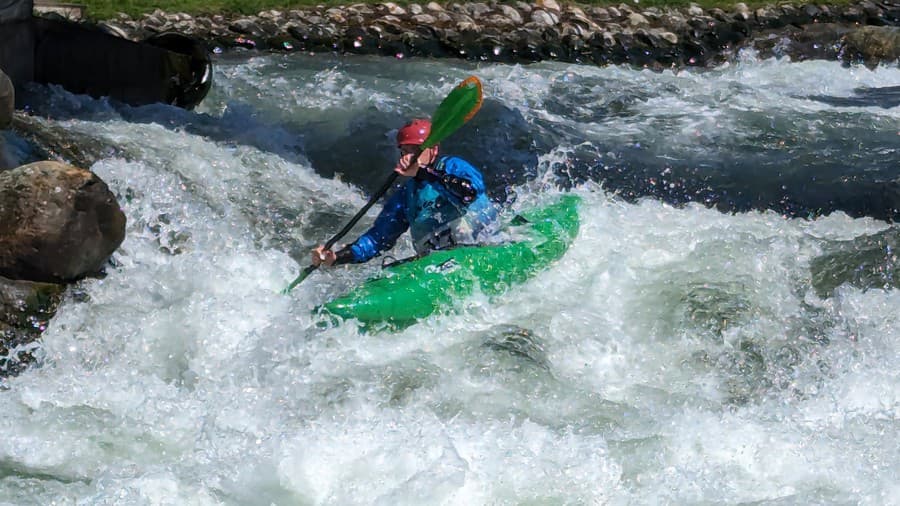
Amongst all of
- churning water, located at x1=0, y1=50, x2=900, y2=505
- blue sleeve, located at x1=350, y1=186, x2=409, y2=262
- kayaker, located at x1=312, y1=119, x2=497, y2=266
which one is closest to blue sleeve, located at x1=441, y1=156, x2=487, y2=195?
kayaker, located at x1=312, y1=119, x2=497, y2=266

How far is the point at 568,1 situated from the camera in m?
11.1

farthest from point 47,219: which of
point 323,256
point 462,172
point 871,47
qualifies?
point 871,47

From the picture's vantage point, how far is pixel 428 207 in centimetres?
543

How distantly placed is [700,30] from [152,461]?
805cm

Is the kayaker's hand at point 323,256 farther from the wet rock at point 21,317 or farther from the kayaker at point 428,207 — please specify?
the wet rock at point 21,317

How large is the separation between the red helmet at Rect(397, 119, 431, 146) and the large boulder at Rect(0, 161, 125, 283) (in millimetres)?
1350

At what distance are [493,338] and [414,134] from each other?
3.39 ft

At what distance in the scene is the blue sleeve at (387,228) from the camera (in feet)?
17.8

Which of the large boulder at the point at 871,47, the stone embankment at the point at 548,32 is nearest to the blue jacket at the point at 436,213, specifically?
the stone embankment at the point at 548,32

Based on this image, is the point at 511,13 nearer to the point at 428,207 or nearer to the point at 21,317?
the point at 428,207

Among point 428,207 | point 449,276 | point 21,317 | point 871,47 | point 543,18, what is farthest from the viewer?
point 871,47

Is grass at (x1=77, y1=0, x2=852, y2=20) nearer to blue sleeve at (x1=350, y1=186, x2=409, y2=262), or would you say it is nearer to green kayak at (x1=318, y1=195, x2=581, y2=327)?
green kayak at (x1=318, y1=195, x2=581, y2=327)

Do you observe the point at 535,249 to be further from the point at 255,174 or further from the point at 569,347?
the point at 255,174

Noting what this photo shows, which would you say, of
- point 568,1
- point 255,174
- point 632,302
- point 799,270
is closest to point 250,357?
point 632,302
